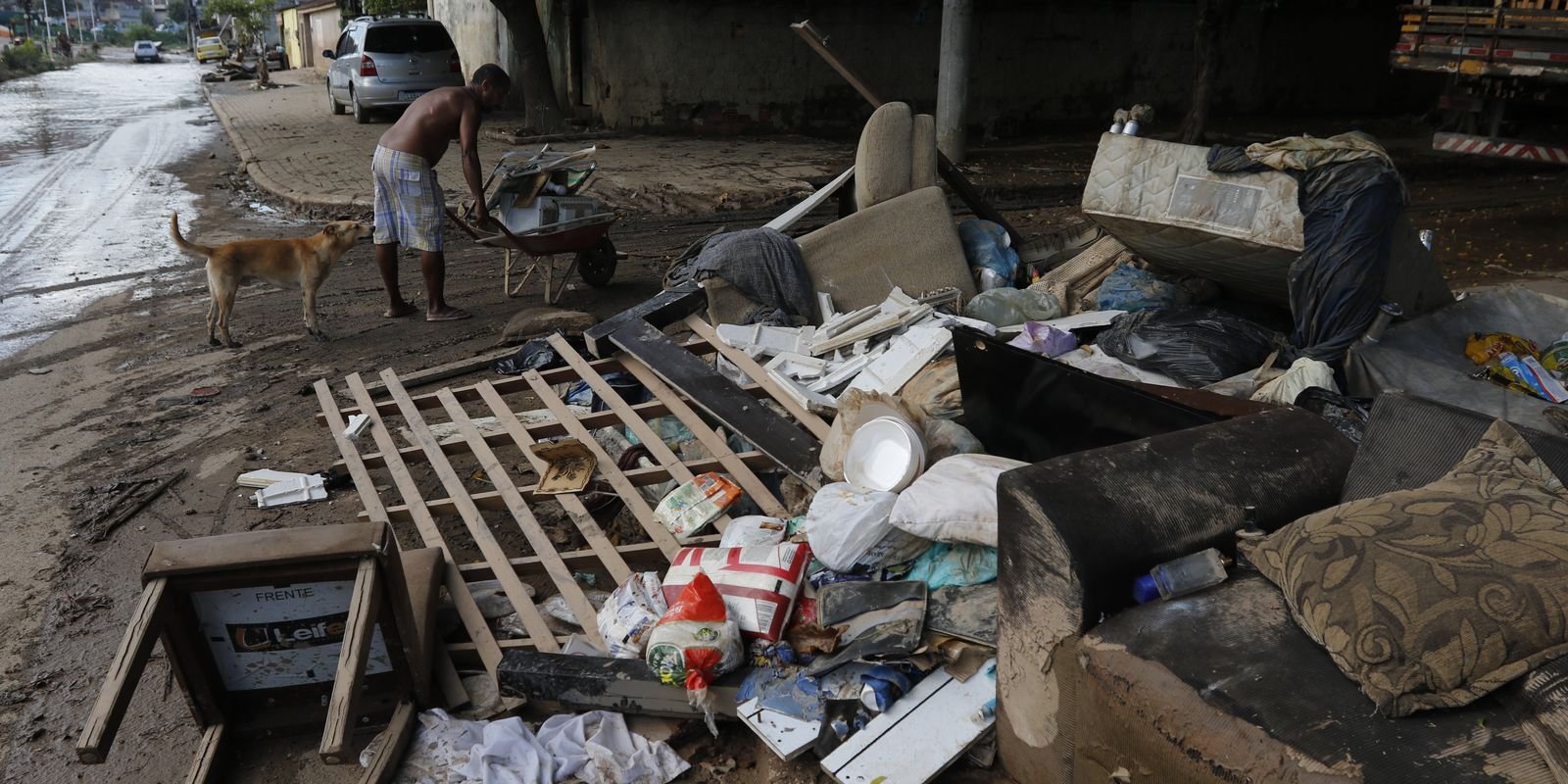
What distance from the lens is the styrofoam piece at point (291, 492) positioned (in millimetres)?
4414

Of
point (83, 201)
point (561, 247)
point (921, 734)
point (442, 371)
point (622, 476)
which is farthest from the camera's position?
point (83, 201)

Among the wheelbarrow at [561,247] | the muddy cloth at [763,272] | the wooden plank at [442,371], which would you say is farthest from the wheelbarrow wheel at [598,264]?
the muddy cloth at [763,272]

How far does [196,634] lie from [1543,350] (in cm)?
504

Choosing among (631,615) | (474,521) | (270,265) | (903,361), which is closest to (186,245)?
(270,265)

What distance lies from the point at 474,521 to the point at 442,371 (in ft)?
6.21

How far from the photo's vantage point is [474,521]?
392 centimetres

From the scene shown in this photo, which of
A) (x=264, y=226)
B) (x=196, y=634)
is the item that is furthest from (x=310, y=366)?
(x=264, y=226)

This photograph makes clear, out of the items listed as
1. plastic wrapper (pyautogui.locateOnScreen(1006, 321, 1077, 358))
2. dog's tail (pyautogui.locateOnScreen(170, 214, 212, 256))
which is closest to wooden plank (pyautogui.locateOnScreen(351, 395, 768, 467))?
plastic wrapper (pyautogui.locateOnScreen(1006, 321, 1077, 358))

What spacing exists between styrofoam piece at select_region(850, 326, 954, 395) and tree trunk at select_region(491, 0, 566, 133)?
34.6 ft

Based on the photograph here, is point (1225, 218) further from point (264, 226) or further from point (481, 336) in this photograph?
point (264, 226)

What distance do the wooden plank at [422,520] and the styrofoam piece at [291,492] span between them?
19 cm

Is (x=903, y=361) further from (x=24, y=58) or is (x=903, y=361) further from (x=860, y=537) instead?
(x=24, y=58)

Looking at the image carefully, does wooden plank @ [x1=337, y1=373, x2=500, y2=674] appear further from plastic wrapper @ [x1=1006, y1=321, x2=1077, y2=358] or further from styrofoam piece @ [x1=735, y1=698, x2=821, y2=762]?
plastic wrapper @ [x1=1006, y1=321, x2=1077, y2=358]

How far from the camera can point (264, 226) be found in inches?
392
